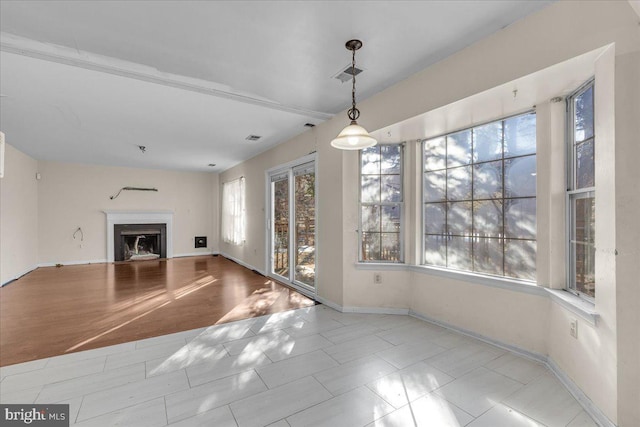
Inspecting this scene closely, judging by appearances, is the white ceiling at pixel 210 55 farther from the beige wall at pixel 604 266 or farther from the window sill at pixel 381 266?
the window sill at pixel 381 266

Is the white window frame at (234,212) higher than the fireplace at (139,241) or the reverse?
higher

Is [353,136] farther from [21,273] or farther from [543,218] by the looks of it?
[21,273]

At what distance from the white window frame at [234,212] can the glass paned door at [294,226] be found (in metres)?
1.54

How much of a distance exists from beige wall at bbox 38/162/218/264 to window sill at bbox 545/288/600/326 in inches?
342

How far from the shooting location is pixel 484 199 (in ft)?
9.78

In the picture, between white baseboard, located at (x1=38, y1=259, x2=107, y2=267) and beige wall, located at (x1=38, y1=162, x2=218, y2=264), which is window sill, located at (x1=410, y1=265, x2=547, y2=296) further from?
white baseboard, located at (x1=38, y1=259, x2=107, y2=267)

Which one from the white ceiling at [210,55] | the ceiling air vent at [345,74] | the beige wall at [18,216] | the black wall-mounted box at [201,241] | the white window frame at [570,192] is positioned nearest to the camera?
the white ceiling at [210,55]

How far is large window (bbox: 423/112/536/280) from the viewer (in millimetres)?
2666

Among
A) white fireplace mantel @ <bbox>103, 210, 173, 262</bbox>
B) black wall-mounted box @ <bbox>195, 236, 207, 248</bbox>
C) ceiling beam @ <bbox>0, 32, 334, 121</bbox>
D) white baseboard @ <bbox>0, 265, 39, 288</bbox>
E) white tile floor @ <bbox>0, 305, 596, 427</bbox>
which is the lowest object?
white tile floor @ <bbox>0, 305, 596, 427</bbox>

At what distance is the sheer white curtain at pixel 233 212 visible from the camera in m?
7.23

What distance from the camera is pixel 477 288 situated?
9.48 ft

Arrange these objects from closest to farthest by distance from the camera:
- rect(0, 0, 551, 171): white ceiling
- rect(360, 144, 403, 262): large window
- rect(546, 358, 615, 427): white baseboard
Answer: rect(546, 358, 615, 427): white baseboard, rect(0, 0, 551, 171): white ceiling, rect(360, 144, 403, 262): large window

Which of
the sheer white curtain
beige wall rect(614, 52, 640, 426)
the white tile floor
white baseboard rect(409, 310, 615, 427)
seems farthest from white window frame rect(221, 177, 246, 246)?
beige wall rect(614, 52, 640, 426)

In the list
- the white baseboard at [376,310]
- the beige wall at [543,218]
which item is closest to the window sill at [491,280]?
the beige wall at [543,218]
